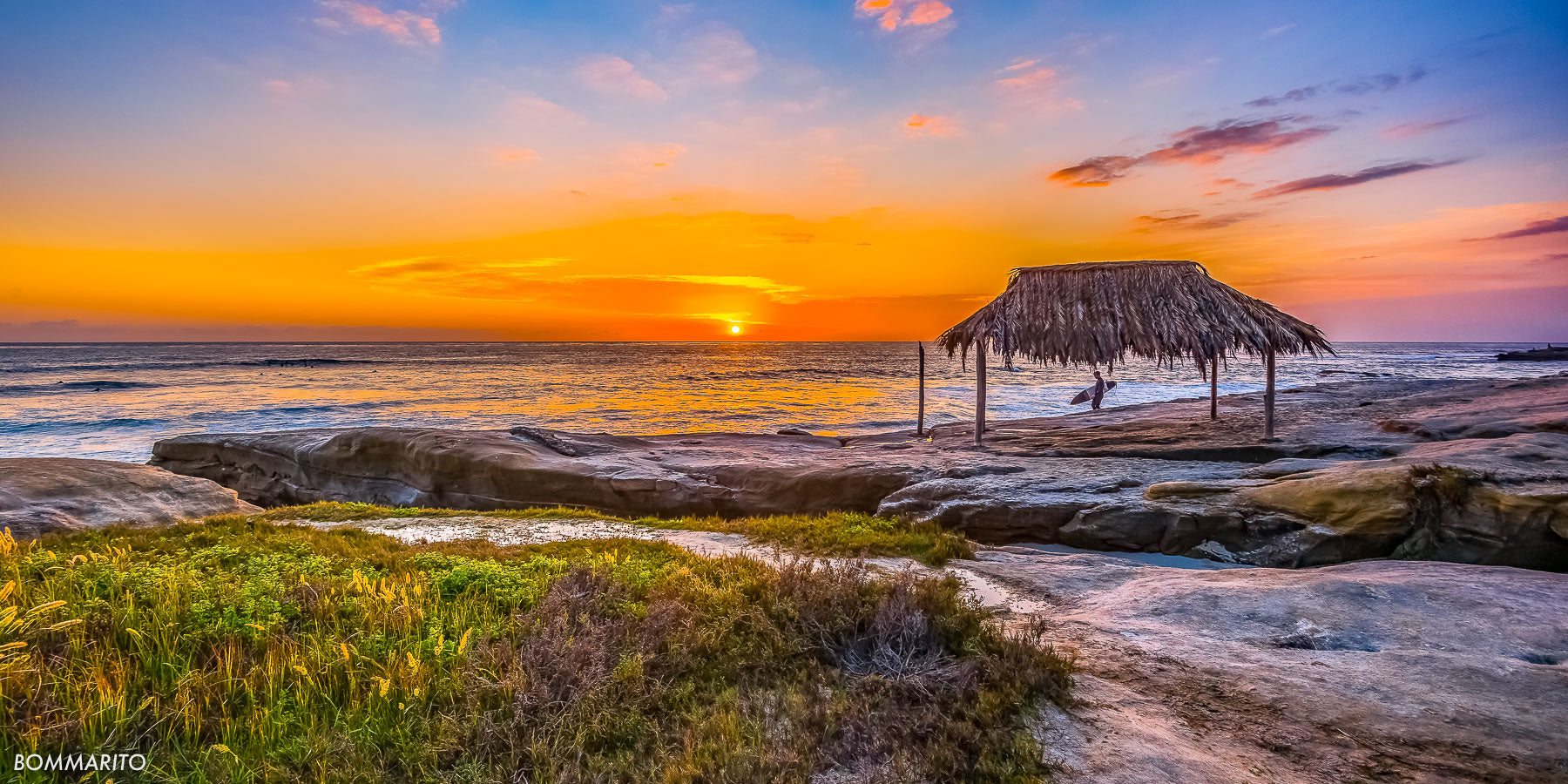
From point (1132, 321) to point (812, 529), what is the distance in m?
12.4

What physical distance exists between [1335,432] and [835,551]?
15.9 metres

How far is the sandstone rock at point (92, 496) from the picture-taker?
10297mm

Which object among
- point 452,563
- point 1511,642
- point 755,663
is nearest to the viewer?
point 755,663

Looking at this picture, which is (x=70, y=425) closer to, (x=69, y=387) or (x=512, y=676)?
(x=69, y=387)

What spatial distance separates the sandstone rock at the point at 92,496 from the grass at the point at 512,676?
5.96m

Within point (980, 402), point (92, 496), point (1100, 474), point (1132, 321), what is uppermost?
point (1132, 321)

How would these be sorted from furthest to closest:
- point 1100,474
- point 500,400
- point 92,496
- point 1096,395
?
1. point 500,400
2. point 1096,395
3. point 1100,474
4. point 92,496

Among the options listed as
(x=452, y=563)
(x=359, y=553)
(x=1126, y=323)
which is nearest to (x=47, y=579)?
(x=359, y=553)

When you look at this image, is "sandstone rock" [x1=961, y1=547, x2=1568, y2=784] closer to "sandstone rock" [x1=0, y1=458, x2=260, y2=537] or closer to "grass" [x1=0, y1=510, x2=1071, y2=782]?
"grass" [x1=0, y1=510, x2=1071, y2=782]

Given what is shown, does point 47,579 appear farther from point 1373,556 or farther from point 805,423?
point 805,423

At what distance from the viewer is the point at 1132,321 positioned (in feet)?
58.0

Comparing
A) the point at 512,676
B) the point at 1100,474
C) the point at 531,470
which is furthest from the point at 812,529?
the point at 531,470

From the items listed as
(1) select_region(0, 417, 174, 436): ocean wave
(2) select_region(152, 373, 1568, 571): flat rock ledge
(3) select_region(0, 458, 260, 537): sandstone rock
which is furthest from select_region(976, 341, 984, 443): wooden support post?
(1) select_region(0, 417, 174, 436): ocean wave

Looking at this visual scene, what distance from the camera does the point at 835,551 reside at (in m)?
9.41
